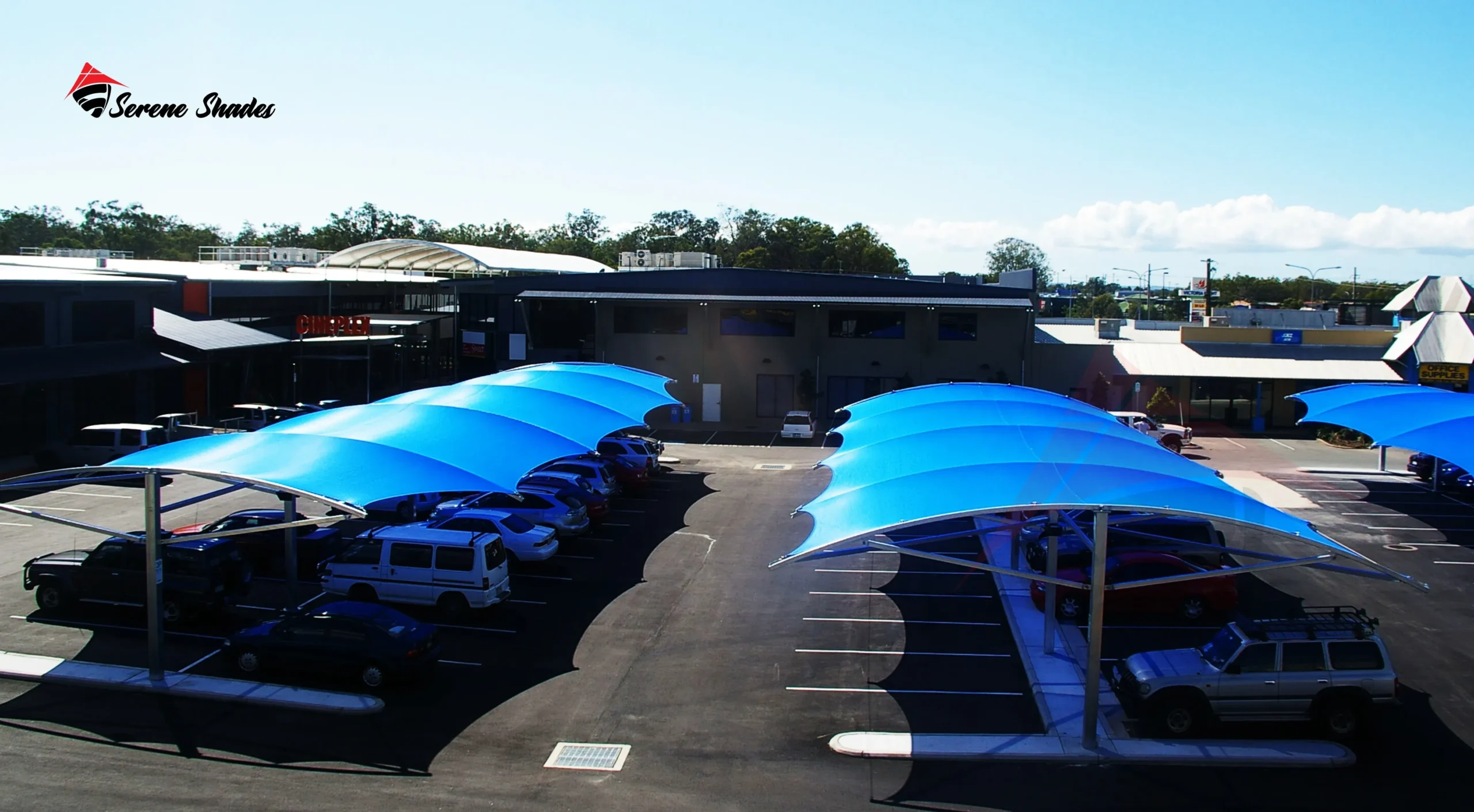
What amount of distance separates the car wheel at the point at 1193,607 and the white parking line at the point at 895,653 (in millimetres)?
4680

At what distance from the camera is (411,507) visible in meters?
28.3

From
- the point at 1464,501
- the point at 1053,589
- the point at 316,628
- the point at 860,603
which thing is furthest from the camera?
the point at 1464,501

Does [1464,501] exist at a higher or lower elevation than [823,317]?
lower

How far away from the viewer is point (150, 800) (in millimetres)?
13422

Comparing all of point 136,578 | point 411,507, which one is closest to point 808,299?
point 411,507

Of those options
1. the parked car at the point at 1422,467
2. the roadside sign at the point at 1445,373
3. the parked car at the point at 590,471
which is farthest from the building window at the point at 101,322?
the roadside sign at the point at 1445,373

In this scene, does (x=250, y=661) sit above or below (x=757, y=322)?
below

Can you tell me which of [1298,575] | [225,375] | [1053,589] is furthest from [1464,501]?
[225,375]

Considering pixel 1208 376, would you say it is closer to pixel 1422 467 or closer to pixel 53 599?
pixel 1422 467

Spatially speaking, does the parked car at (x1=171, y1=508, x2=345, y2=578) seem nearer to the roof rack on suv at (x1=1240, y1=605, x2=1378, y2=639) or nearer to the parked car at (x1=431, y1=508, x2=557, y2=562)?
the parked car at (x1=431, y1=508, x2=557, y2=562)

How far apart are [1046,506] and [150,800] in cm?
1323

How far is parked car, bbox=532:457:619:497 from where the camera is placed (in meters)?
29.9

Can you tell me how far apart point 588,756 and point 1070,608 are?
11.1m

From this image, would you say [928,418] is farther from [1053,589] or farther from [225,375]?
[225,375]
